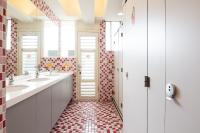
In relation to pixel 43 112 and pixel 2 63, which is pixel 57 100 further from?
pixel 2 63

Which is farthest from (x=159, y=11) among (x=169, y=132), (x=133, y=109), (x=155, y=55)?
(x=133, y=109)

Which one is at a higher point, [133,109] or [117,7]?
[117,7]

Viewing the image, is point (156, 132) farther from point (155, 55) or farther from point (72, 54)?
point (72, 54)

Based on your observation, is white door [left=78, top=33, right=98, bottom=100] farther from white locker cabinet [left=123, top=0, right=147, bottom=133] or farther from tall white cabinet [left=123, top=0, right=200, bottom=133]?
tall white cabinet [left=123, top=0, right=200, bottom=133]

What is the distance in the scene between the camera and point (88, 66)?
5.52m

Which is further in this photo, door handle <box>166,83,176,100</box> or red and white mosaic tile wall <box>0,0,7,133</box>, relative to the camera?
door handle <box>166,83,176,100</box>

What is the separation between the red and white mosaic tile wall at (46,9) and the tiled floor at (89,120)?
7.46 ft

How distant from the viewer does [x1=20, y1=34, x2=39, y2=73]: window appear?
2939 mm

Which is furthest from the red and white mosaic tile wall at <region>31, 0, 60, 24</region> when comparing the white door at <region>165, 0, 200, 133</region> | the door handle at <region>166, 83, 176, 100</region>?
the door handle at <region>166, 83, 176, 100</region>

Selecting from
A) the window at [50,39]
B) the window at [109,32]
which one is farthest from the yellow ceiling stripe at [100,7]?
the window at [50,39]

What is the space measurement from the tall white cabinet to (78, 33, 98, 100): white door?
3651 mm

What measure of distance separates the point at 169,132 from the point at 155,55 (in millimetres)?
539

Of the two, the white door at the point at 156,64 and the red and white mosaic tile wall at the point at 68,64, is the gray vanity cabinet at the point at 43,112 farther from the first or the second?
the red and white mosaic tile wall at the point at 68,64

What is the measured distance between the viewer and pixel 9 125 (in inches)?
54.9
